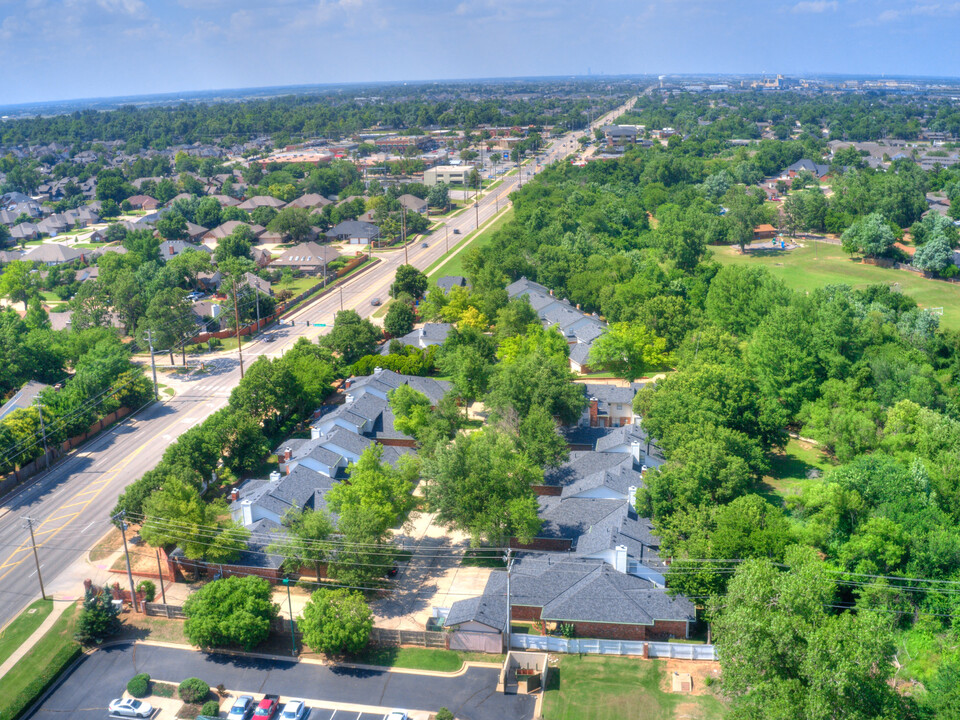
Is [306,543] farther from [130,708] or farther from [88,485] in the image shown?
[88,485]

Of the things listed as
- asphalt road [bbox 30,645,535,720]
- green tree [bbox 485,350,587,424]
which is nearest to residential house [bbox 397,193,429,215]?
green tree [bbox 485,350,587,424]

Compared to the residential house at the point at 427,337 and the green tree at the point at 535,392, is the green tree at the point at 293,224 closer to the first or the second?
the residential house at the point at 427,337

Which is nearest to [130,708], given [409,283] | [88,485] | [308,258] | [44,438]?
[88,485]

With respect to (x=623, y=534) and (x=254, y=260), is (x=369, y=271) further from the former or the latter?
(x=623, y=534)

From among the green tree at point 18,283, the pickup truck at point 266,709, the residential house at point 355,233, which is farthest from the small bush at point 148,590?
the residential house at point 355,233

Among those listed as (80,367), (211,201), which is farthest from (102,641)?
(211,201)

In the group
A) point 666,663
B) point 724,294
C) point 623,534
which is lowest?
point 666,663

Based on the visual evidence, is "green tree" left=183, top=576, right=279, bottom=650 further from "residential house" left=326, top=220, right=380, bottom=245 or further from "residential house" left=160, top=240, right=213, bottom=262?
"residential house" left=326, top=220, right=380, bottom=245
